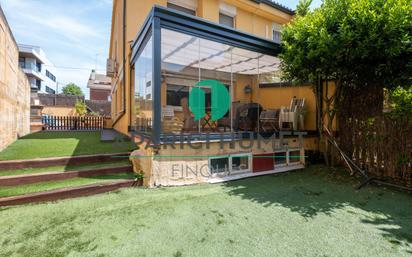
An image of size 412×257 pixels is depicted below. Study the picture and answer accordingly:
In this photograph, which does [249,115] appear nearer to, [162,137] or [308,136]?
[308,136]

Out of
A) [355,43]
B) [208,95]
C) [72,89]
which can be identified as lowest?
→ [208,95]

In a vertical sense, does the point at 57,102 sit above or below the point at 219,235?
above

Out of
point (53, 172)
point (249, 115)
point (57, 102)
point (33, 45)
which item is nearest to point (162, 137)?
point (53, 172)

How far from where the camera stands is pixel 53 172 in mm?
3840

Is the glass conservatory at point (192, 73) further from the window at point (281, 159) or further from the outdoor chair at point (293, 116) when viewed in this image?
the window at point (281, 159)

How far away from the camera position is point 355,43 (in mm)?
4238

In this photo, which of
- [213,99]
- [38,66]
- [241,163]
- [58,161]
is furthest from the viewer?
[38,66]

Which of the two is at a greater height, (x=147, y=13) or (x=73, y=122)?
(x=147, y=13)

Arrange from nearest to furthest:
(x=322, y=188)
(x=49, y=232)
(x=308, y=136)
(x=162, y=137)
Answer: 1. (x=49, y=232)
2. (x=162, y=137)
3. (x=322, y=188)
4. (x=308, y=136)

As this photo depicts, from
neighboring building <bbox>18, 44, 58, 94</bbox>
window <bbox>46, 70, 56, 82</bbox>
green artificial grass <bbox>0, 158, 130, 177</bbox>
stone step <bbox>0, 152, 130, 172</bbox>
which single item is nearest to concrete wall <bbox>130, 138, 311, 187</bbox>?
green artificial grass <bbox>0, 158, 130, 177</bbox>

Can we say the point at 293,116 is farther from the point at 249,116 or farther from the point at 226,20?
the point at 226,20

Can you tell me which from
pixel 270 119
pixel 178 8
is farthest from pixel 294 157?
pixel 178 8

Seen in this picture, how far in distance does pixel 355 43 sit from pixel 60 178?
613 centimetres

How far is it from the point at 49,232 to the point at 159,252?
141cm
